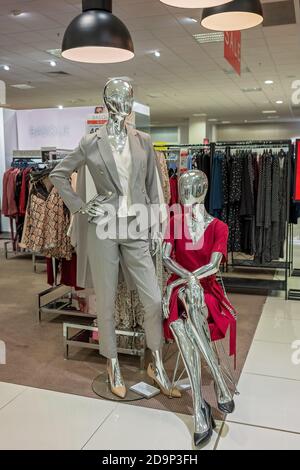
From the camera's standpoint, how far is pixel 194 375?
7.66 ft

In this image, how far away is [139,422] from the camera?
7.91ft

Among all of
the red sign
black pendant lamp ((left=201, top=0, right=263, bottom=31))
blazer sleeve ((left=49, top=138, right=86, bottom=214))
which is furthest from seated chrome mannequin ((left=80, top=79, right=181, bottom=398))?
the red sign

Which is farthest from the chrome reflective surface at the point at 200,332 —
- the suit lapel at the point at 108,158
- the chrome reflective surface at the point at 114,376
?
the suit lapel at the point at 108,158

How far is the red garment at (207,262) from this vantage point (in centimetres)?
251

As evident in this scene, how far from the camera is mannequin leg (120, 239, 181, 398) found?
265cm

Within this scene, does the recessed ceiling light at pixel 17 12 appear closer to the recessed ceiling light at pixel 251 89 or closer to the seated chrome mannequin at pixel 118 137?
the seated chrome mannequin at pixel 118 137

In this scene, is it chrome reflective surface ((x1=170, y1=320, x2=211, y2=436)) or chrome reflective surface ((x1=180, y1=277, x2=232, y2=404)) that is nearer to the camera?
chrome reflective surface ((x1=170, y1=320, x2=211, y2=436))

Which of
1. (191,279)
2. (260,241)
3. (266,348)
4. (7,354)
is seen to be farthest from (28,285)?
(191,279)

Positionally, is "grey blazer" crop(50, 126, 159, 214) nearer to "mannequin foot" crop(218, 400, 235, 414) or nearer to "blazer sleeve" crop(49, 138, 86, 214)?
"blazer sleeve" crop(49, 138, 86, 214)

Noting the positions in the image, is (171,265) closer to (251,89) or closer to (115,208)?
(115,208)

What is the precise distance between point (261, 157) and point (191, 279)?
108 inches

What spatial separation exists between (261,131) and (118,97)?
764 inches

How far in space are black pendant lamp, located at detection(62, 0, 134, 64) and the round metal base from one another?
2.19 meters

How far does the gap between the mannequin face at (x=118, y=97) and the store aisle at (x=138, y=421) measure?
5.55 feet
